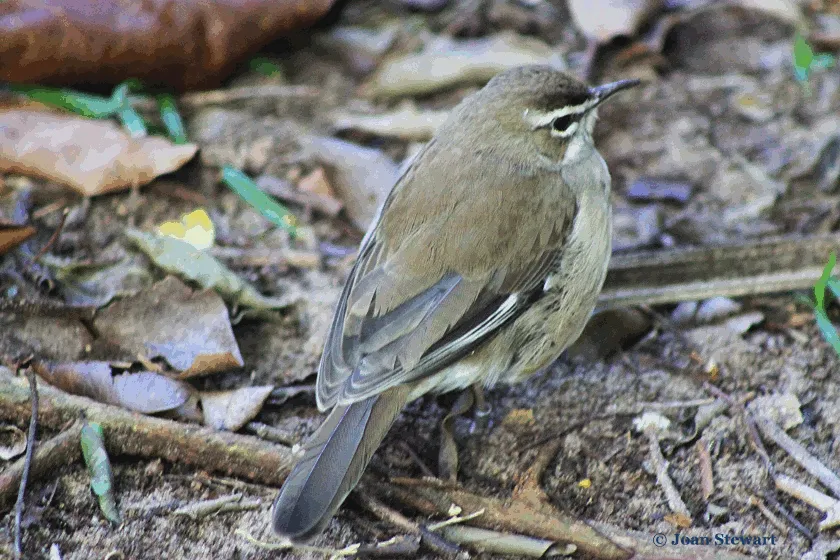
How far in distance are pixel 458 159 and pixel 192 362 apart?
62.6 inches

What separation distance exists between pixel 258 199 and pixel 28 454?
7.38ft

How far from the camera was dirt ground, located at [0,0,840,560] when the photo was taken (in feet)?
13.0

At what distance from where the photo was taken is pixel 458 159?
4.58 metres

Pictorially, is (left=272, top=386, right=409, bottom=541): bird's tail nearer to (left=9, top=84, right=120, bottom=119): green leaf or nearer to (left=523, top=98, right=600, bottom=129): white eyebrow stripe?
(left=523, top=98, right=600, bottom=129): white eyebrow stripe

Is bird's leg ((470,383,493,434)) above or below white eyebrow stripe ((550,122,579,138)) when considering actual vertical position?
below

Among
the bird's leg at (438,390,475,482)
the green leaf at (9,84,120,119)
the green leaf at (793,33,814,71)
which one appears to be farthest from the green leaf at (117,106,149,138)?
the green leaf at (793,33,814,71)

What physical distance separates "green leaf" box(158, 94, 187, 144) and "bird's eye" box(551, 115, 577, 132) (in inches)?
97.5

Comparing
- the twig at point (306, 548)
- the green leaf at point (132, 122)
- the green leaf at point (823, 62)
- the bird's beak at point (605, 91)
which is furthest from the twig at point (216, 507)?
the green leaf at point (823, 62)

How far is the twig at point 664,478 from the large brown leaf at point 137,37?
3.84 metres

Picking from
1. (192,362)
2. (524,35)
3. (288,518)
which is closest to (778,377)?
(288,518)

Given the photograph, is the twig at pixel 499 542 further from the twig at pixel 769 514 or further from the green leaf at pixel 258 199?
the green leaf at pixel 258 199

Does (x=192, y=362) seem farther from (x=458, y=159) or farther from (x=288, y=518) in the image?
(x=458, y=159)

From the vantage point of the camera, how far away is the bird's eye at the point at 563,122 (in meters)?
4.68

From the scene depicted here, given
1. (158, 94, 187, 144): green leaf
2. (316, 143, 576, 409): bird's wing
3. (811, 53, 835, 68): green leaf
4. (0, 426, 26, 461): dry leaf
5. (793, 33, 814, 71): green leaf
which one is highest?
(316, 143, 576, 409): bird's wing
